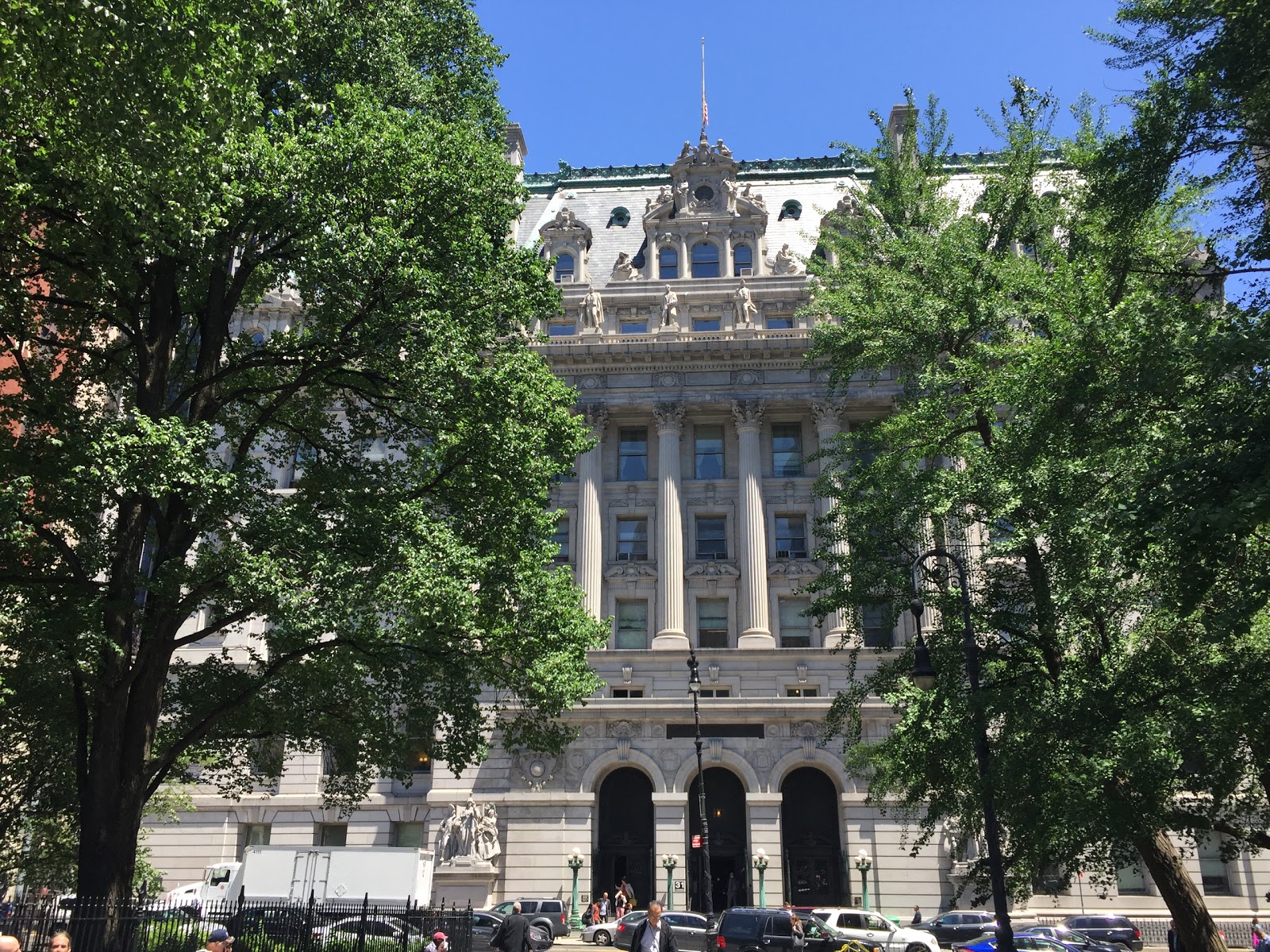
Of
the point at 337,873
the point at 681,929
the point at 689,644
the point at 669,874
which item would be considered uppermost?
the point at 689,644

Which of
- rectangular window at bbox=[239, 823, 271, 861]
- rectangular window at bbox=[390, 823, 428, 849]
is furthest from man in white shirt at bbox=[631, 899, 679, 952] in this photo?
rectangular window at bbox=[239, 823, 271, 861]

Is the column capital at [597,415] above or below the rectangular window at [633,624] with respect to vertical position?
above

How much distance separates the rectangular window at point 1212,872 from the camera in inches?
1640

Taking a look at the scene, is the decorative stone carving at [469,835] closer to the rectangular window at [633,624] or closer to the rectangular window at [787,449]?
the rectangular window at [633,624]

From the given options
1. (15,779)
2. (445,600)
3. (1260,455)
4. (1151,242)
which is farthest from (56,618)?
(1151,242)

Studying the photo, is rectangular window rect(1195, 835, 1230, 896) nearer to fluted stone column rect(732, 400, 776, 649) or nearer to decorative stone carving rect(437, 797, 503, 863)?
fluted stone column rect(732, 400, 776, 649)

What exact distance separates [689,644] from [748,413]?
37.6ft

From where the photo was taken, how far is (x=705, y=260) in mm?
53844

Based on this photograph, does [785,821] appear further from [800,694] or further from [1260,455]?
[1260,455]

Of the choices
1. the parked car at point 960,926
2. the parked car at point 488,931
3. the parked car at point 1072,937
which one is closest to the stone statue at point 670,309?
the parked car at point 960,926

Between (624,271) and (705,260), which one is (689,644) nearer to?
(624,271)

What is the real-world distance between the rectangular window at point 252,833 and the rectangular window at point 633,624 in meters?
17.4

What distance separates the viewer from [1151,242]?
22391 mm

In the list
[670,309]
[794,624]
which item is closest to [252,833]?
[794,624]
